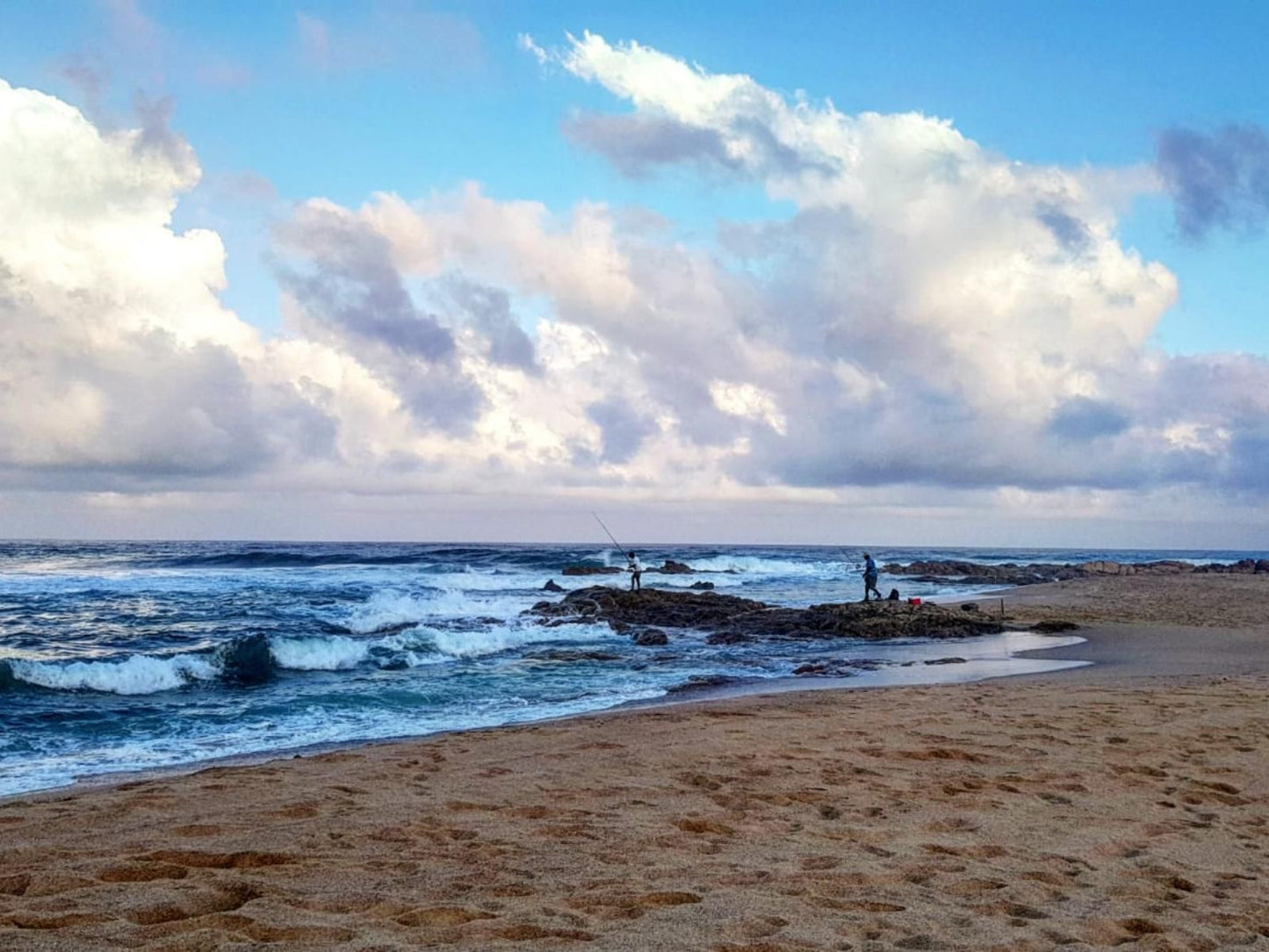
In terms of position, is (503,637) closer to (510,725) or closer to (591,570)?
(510,725)

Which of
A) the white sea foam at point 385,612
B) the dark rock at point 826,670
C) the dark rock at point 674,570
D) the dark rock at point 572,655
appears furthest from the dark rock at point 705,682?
the dark rock at point 674,570

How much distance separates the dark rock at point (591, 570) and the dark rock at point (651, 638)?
3018 centimetres

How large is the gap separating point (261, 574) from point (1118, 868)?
51139 mm

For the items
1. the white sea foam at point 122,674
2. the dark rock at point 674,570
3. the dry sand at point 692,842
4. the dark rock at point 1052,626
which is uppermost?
the dry sand at point 692,842

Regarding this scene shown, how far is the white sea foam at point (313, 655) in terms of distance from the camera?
17.3 meters

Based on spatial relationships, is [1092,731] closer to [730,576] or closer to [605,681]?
[605,681]

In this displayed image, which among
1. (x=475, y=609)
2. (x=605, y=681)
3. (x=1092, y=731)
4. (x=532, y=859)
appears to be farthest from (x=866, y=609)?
(x=532, y=859)

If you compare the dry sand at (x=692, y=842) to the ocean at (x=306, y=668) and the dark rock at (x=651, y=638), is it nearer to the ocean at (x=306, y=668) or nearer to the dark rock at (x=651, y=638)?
the ocean at (x=306, y=668)

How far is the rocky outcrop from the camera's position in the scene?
2228 centimetres

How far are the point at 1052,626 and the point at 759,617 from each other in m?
7.38

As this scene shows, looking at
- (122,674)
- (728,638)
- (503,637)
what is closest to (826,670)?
(728,638)

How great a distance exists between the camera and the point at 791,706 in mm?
11375

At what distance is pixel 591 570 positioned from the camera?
175 feet

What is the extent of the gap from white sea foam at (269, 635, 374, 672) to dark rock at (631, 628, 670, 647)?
616 cm
